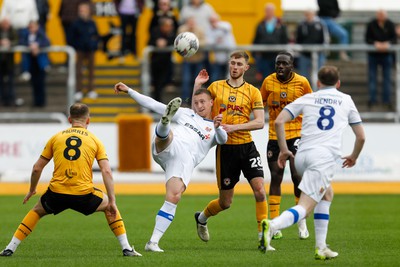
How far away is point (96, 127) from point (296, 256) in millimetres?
12639

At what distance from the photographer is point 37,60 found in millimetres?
24750

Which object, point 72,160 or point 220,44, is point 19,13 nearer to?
point 220,44

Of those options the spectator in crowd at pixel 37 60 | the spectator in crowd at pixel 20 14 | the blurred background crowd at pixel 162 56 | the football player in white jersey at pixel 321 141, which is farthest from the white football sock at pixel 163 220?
the spectator in crowd at pixel 20 14

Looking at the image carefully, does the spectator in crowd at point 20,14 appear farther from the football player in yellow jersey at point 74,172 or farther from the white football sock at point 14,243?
the football player in yellow jersey at point 74,172

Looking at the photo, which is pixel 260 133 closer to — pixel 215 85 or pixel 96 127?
pixel 96 127

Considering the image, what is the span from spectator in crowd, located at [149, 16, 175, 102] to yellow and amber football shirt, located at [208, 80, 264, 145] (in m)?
11.2

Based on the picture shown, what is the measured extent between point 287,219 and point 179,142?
85.5 inches

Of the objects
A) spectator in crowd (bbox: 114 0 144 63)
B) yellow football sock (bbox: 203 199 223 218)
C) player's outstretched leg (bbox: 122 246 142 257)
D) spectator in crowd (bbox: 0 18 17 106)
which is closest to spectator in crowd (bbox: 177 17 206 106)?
spectator in crowd (bbox: 114 0 144 63)

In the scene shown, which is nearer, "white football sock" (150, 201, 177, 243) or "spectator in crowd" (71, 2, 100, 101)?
"white football sock" (150, 201, 177, 243)

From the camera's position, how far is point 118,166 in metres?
23.7

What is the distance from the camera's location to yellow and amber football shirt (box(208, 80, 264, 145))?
13.1m

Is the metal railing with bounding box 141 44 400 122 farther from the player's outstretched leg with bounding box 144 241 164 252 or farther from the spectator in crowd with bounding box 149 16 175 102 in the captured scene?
the player's outstretched leg with bounding box 144 241 164 252

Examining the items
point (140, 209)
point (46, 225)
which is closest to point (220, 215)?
point (140, 209)

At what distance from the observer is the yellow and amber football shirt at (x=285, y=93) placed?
45.8ft
